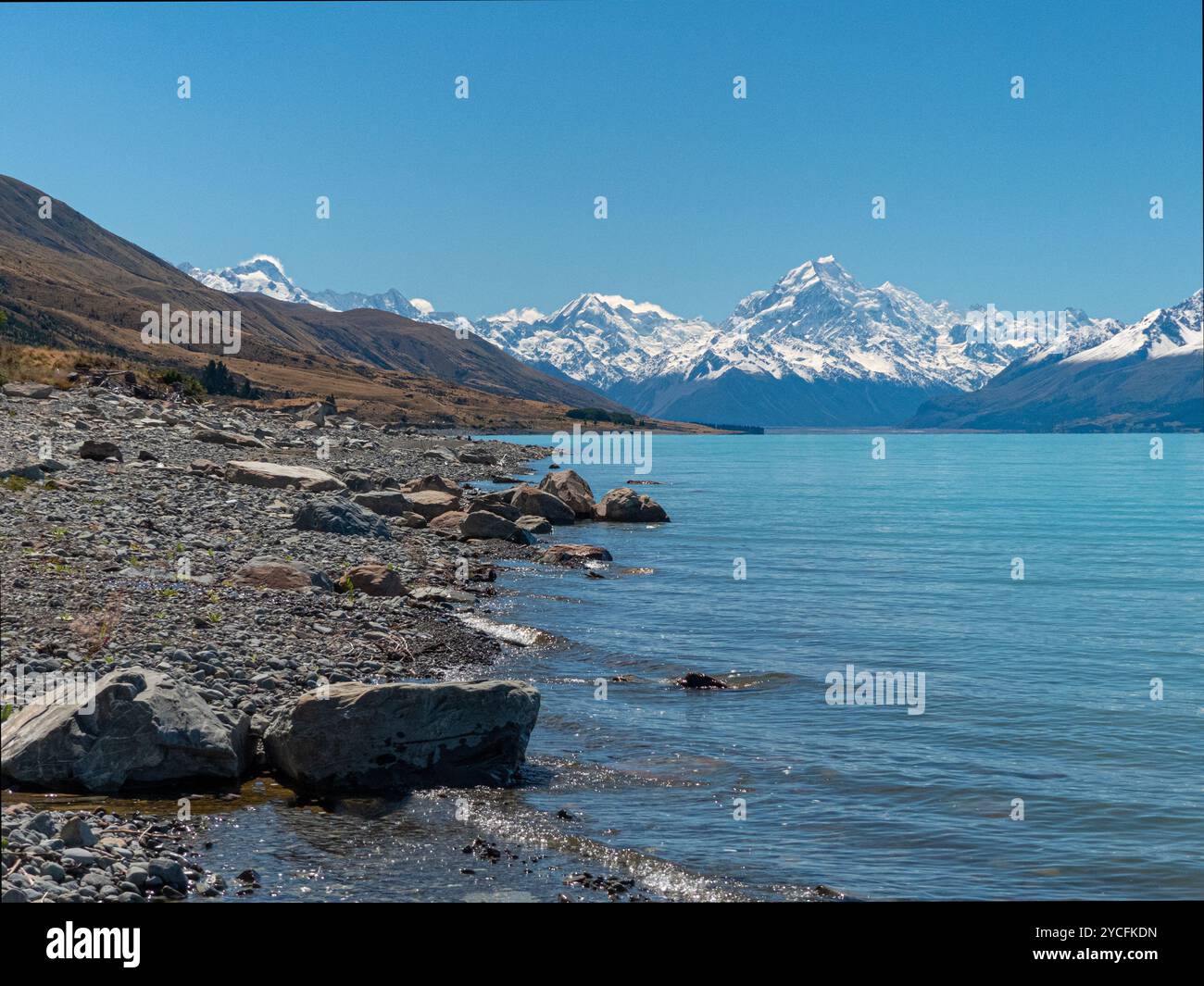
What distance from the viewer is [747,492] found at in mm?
94938

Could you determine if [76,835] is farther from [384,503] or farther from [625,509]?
[625,509]

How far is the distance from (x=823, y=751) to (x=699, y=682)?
16.1ft

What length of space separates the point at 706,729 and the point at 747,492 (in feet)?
247

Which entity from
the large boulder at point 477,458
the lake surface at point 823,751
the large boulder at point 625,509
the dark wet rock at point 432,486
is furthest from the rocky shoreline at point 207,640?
the large boulder at point 477,458

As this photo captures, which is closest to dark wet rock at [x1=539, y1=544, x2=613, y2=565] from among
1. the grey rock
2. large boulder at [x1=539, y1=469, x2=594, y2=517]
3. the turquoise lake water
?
the turquoise lake water

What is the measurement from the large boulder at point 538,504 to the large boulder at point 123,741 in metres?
40.7

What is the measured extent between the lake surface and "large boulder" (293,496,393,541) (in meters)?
5.06

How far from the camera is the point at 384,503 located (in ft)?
152

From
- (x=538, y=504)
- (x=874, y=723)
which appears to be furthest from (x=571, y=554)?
(x=874, y=723)

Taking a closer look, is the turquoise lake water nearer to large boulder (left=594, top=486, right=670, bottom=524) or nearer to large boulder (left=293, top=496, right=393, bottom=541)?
large boulder (left=293, top=496, right=393, bottom=541)
